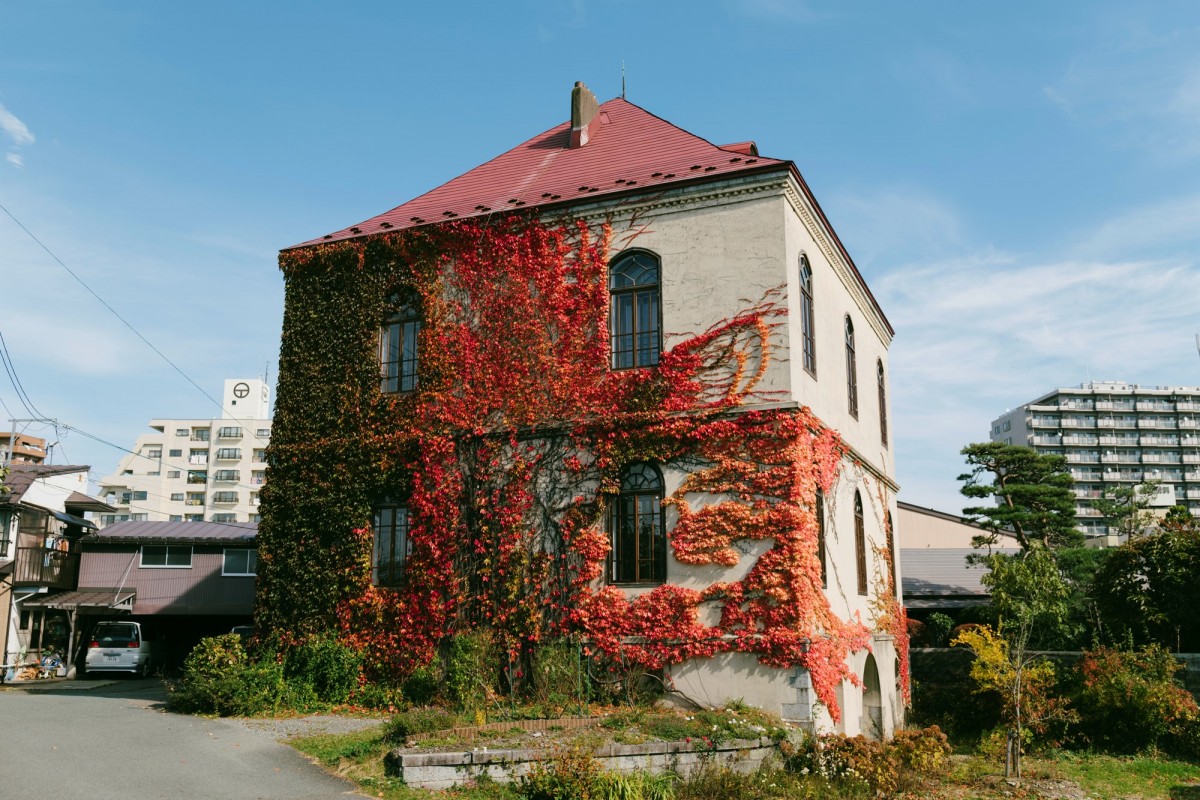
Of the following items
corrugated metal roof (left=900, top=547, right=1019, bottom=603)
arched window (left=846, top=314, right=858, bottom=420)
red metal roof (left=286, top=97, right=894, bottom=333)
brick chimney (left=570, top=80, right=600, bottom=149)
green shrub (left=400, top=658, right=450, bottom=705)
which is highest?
brick chimney (left=570, top=80, right=600, bottom=149)

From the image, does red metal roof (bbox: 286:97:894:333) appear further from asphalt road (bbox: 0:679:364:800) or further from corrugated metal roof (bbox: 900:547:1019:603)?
corrugated metal roof (bbox: 900:547:1019:603)

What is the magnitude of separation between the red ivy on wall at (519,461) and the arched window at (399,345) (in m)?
0.23

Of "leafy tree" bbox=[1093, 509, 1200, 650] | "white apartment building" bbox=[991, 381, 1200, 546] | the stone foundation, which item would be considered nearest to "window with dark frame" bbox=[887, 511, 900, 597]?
"leafy tree" bbox=[1093, 509, 1200, 650]

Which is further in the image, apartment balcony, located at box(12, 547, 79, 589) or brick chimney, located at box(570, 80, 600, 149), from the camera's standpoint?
apartment balcony, located at box(12, 547, 79, 589)

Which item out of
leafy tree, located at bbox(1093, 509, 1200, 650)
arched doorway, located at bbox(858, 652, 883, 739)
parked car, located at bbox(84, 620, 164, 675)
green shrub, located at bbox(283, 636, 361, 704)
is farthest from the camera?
parked car, located at bbox(84, 620, 164, 675)

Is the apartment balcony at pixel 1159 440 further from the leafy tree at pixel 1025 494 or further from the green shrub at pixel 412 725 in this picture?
the green shrub at pixel 412 725

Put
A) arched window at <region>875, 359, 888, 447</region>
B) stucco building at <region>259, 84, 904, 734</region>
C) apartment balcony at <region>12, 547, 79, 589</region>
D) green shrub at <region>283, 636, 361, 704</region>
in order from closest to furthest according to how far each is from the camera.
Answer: stucco building at <region>259, 84, 904, 734</region> < green shrub at <region>283, 636, 361, 704</region> < arched window at <region>875, 359, 888, 447</region> < apartment balcony at <region>12, 547, 79, 589</region>

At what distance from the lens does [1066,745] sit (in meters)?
19.0

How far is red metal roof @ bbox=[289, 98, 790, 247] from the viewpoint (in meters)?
17.7

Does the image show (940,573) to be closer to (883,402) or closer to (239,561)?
(883,402)

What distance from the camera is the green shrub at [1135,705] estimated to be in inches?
713

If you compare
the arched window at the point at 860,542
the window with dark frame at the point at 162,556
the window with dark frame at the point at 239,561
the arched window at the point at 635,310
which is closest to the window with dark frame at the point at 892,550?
the arched window at the point at 860,542

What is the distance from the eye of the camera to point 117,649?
98.5 feet

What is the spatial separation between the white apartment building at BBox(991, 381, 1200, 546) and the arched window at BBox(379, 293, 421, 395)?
95953 mm
